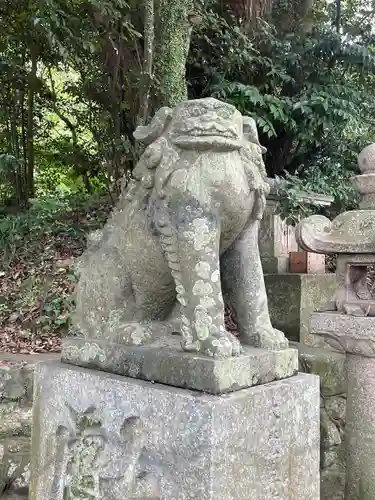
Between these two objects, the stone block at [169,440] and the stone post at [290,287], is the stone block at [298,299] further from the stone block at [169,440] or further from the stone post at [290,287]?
the stone block at [169,440]

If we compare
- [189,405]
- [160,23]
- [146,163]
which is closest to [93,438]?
[189,405]

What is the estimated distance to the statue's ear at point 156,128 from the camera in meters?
1.74

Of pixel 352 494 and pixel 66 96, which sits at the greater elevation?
pixel 66 96

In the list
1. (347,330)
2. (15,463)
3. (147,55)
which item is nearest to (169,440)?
(347,330)

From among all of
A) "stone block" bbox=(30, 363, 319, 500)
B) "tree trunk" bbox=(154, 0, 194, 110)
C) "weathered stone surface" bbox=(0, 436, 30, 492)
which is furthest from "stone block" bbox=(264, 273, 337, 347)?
"stone block" bbox=(30, 363, 319, 500)

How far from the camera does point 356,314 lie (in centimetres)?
288

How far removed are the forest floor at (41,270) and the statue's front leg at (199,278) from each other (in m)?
→ 2.31

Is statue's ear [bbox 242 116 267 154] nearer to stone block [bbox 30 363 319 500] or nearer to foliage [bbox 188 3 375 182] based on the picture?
stone block [bbox 30 363 319 500]

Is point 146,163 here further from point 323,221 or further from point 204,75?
point 204,75

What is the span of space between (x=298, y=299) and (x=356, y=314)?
163 cm

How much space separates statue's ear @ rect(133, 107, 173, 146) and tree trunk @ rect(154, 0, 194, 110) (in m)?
3.36

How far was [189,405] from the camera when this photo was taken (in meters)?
1.50

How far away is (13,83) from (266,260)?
13.4 feet

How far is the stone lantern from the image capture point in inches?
110
